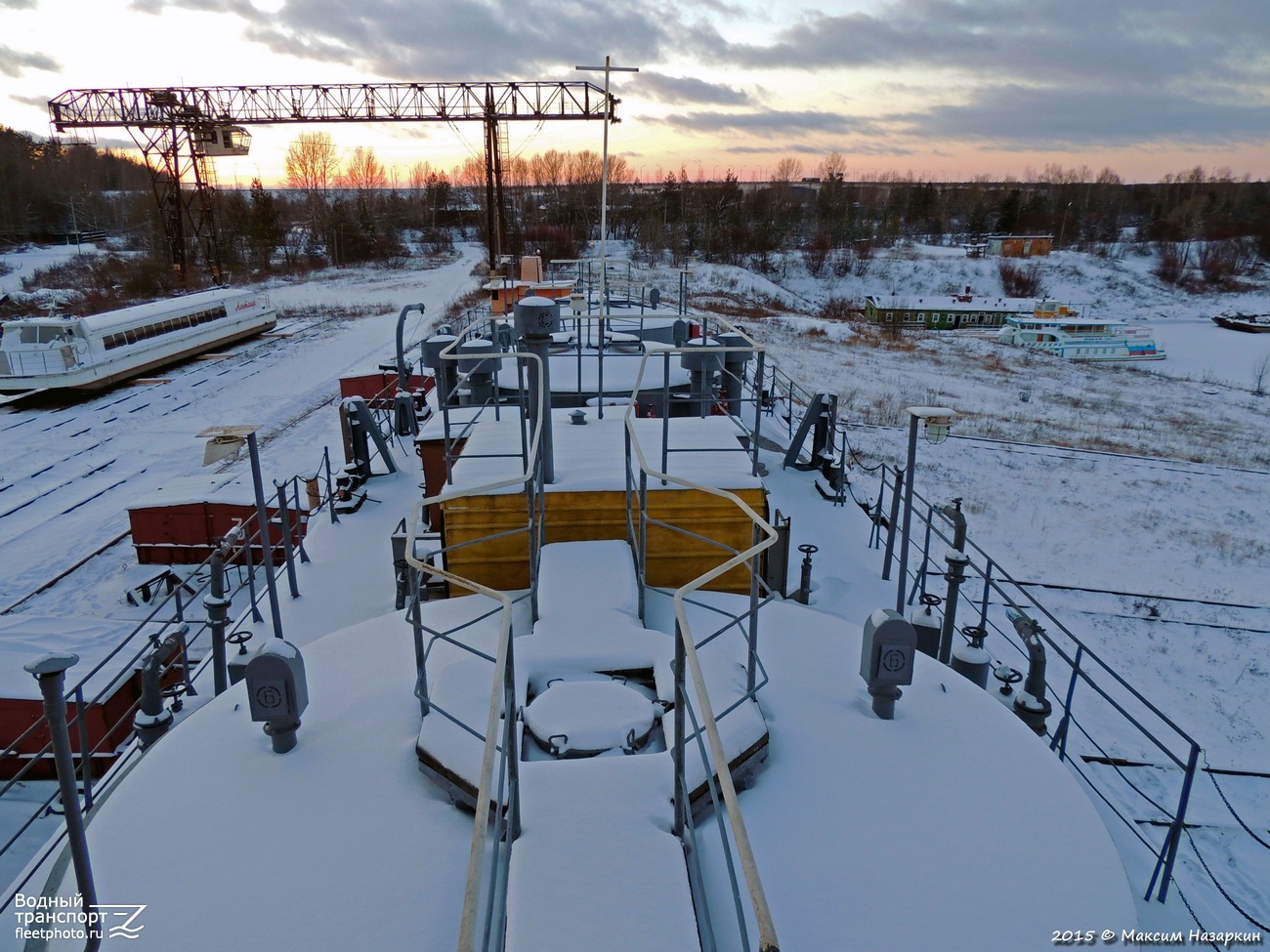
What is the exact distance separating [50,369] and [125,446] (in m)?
6.92

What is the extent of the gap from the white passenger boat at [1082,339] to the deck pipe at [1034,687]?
144ft

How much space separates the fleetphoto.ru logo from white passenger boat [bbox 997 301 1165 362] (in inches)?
1920

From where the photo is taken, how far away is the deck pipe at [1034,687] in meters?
5.52

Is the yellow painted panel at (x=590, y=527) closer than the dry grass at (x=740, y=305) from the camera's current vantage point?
Yes

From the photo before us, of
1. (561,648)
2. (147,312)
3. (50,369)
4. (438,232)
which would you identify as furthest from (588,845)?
(438,232)

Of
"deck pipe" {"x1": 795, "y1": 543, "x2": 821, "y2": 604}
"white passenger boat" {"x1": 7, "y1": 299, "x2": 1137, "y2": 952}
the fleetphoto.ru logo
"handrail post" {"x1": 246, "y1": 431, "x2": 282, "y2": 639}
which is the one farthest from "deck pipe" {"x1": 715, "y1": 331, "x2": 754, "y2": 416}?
the fleetphoto.ru logo

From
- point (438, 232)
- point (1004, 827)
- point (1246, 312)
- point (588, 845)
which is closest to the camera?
point (588, 845)

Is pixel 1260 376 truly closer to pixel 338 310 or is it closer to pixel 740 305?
pixel 740 305

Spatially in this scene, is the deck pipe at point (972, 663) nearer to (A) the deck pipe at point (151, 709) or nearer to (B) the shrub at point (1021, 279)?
(A) the deck pipe at point (151, 709)

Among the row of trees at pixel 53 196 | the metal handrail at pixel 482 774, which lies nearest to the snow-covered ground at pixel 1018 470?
the metal handrail at pixel 482 774

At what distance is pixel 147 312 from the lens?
2933cm

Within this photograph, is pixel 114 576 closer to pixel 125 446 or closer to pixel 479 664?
pixel 125 446

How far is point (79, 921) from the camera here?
3.25 metres

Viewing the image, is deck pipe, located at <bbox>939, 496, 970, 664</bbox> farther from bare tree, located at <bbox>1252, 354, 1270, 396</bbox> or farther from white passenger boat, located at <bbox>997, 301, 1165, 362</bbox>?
white passenger boat, located at <bbox>997, 301, 1165, 362</bbox>
